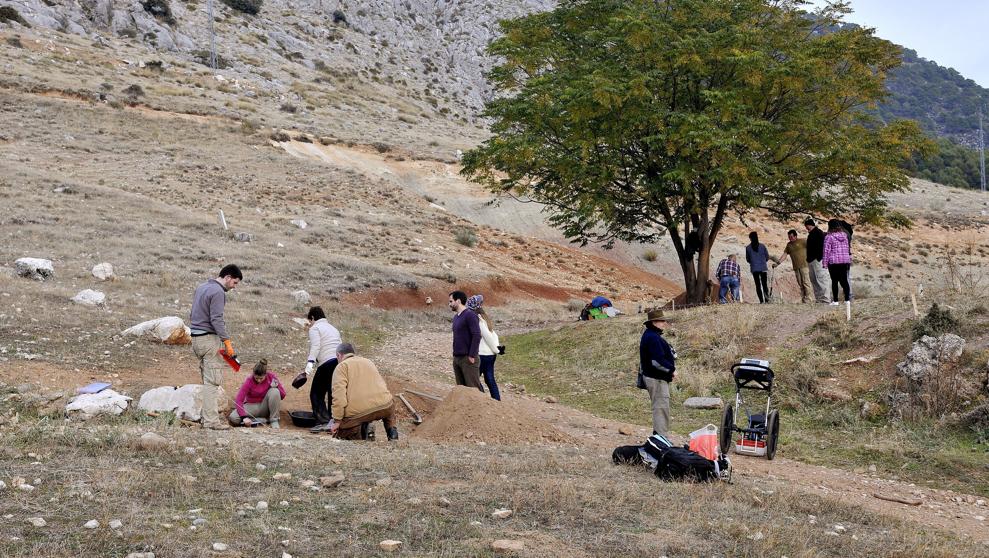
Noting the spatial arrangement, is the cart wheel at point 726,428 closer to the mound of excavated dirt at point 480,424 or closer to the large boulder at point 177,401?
the mound of excavated dirt at point 480,424

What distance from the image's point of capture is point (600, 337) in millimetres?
17453

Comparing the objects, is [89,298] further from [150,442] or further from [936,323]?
[936,323]

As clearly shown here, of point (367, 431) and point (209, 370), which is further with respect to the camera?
point (367, 431)

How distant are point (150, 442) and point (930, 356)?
31.0 feet

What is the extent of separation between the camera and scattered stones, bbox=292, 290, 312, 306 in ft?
66.5

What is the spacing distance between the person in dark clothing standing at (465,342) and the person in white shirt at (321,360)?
1.49 meters

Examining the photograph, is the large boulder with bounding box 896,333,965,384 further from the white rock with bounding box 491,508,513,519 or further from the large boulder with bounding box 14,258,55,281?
the large boulder with bounding box 14,258,55,281

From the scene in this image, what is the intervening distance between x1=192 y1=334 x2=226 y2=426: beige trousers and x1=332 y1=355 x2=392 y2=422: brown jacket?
1289mm

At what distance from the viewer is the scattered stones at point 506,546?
521cm

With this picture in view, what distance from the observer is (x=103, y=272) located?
60.4ft

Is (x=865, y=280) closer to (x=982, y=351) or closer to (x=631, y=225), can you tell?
(x=631, y=225)

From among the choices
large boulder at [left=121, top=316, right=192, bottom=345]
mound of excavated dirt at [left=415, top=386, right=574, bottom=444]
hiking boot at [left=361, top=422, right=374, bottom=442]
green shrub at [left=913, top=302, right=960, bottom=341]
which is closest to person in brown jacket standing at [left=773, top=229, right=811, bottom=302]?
green shrub at [left=913, top=302, right=960, bottom=341]

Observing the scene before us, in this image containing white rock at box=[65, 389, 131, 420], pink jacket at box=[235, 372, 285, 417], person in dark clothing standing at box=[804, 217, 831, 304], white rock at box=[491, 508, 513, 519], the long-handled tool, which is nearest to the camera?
white rock at box=[491, 508, 513, 519]

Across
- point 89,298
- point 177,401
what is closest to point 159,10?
point 89,298
